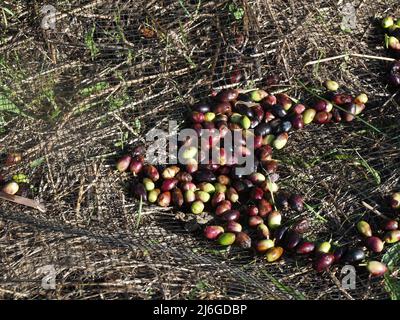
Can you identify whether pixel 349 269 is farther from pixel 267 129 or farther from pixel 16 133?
pixel 16 133

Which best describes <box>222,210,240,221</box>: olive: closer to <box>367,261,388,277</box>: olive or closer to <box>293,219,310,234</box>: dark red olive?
<box>293,219,310,234</box>: dark red olive

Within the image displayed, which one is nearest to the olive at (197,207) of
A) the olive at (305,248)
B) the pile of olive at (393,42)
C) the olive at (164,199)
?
the olive at (164,199)

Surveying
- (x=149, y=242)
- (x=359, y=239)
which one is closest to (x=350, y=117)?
(x=359, y=239)

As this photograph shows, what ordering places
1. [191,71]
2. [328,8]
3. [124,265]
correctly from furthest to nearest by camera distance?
[328,8], [191,71], [124,265]

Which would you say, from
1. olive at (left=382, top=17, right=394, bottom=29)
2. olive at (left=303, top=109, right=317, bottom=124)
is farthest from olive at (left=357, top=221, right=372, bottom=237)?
olive at (left=382, top=17, right=394, bottom=29)

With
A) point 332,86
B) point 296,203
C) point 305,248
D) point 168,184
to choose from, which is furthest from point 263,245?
point 332,86
